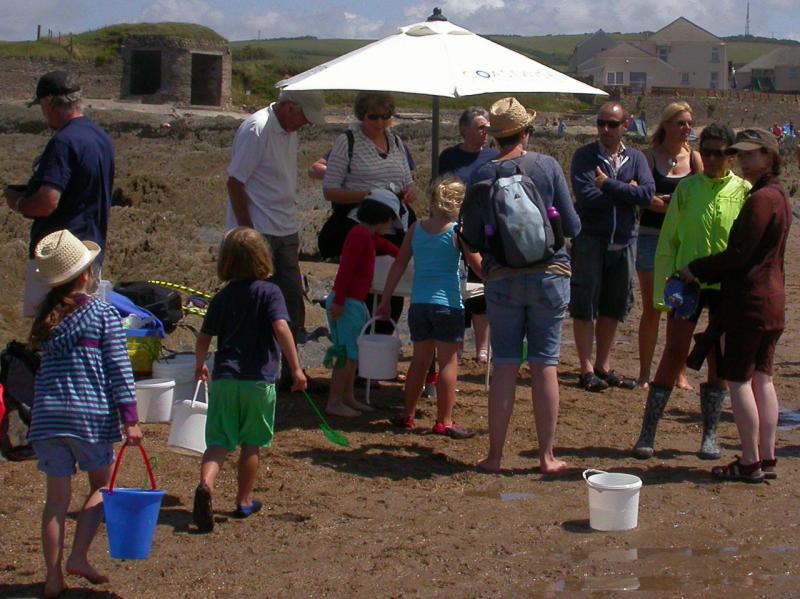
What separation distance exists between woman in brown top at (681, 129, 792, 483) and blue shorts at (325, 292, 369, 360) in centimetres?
215

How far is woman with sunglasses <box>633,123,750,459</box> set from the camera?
6309mm

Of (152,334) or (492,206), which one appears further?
(152,334)

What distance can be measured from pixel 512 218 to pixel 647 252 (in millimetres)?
2698

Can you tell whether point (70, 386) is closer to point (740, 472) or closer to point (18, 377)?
point (18, 377)

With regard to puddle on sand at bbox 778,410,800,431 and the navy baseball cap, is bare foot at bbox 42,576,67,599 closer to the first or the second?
the navy baseball cap

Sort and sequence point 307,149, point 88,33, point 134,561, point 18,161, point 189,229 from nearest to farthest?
point 134,561
point 189,229
point 18,161
point 307,149
point 88,33

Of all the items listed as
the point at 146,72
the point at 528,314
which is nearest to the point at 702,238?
the point at 528,314

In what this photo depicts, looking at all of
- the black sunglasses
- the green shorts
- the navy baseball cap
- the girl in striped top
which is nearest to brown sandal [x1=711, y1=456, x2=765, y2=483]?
the black sunglasses

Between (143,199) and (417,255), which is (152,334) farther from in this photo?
(143,199)

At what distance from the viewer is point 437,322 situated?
6719 mm

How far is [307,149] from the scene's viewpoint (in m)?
28.3

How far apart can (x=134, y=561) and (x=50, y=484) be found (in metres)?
0.57

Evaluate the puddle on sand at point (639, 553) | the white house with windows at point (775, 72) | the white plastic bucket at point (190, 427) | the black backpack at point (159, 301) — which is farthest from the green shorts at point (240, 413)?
the white house with windows at point (775, 72)

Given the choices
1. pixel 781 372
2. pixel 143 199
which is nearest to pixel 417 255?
pixel 781 372
